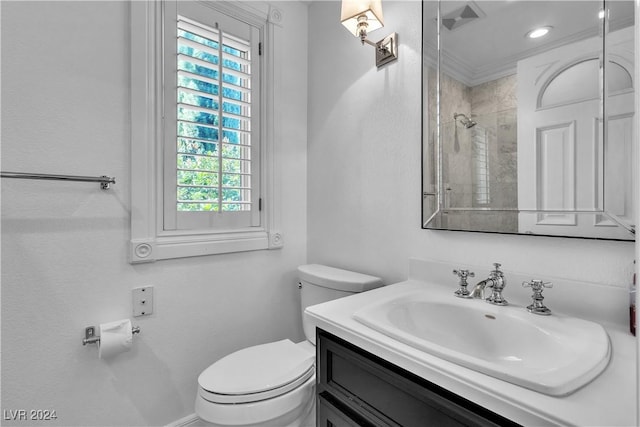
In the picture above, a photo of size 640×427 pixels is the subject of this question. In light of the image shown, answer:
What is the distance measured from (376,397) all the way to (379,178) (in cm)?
92

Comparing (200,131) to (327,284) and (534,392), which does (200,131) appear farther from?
(534,392)

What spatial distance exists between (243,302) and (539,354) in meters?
1.30

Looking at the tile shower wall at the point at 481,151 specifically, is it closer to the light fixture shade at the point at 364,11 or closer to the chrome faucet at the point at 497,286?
the chrome faucet at the point at 497,286

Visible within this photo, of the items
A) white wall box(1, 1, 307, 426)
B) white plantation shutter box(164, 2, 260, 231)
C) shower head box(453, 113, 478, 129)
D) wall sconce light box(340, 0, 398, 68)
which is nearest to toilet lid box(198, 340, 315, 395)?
white wall box(1, 1, 307, 426)

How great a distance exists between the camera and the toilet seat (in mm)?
1057

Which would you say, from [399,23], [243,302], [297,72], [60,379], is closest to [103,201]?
[60,379]

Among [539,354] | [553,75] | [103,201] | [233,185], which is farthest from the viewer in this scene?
[233,185]

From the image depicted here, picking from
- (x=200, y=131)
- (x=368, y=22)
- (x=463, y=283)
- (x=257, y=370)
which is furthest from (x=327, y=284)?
(x=368, y=22)

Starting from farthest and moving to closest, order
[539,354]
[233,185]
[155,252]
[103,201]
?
[233,185]
[155,252]
[103,201]
[539,354]

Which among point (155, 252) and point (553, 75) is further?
point (155, 252)

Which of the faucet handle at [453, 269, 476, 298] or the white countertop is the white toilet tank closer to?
the faucet handle at [453, 269, 476, 298]

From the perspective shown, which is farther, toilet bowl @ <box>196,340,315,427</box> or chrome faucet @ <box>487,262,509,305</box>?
toilet bowl @ <box>196,340,315,427</box>

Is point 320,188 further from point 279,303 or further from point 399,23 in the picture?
point 399,23

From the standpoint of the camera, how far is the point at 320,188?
69.7 inches
